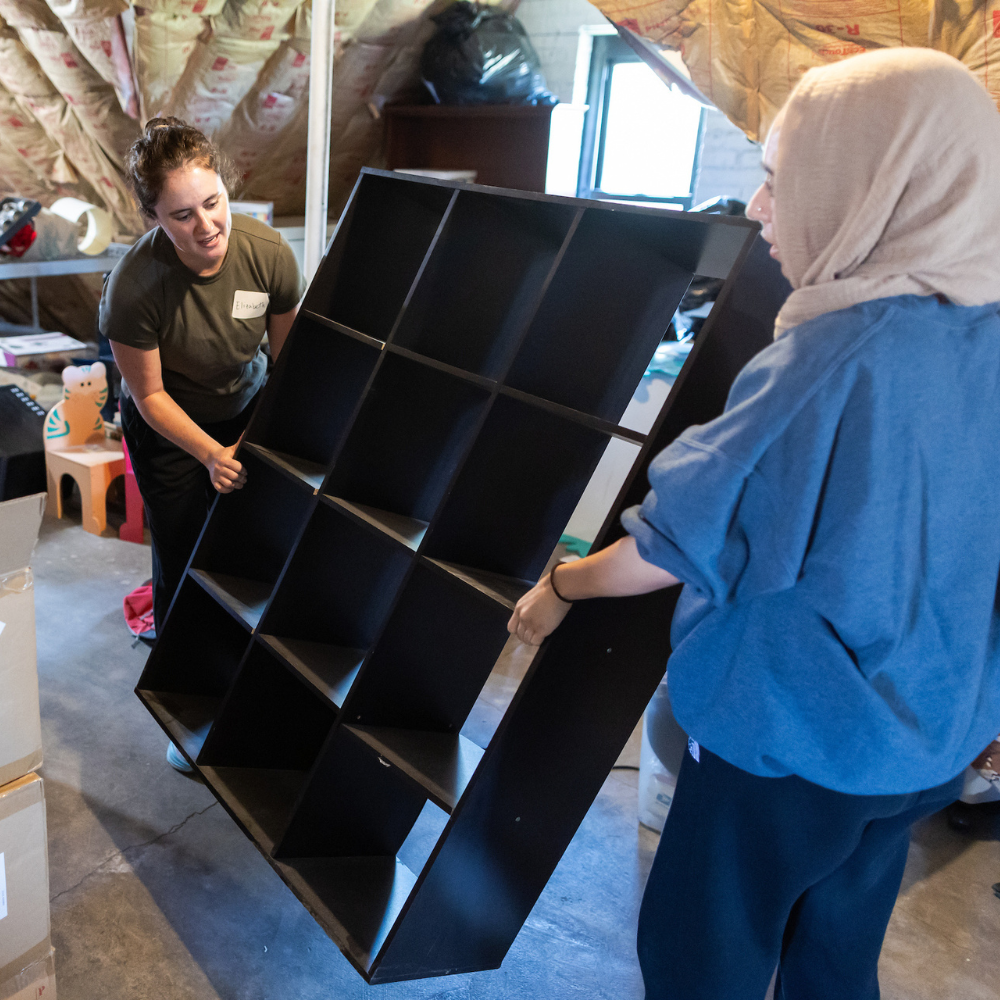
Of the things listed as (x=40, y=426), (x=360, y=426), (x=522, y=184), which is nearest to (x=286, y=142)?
(x=522, y=184)

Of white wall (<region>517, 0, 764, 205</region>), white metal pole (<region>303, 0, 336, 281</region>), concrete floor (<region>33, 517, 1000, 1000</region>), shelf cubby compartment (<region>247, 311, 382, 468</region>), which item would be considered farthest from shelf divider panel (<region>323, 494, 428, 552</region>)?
white wall (<region>517, 0, 764, 205</region>)

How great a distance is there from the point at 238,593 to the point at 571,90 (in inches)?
128

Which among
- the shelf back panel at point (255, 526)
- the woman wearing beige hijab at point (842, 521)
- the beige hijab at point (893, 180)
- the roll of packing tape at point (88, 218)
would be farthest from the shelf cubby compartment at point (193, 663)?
the roll of packing tape at point (88, 218)

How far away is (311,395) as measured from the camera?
6.59 ft

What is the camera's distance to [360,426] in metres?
1.72

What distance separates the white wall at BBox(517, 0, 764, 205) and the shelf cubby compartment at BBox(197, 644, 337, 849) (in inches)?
116

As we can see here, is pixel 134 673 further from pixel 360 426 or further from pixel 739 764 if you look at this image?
pixel 739 764

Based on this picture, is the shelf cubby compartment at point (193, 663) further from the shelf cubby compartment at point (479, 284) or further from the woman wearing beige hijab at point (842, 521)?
the woman wearing beige hijab at point (842, 521)

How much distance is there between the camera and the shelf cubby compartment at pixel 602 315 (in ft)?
4.65

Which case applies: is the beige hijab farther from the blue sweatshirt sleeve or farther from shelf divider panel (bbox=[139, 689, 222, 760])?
shelf divider panel (bbox=[139, 689, 222, 760])

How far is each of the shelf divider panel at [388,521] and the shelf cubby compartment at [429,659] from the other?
68 mm

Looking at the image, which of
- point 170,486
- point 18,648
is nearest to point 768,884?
point 18,648

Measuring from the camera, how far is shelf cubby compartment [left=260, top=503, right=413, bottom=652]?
5.93 ft

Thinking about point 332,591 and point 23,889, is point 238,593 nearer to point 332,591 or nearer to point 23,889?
point 332,591
